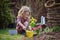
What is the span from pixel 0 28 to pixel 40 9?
3.63m

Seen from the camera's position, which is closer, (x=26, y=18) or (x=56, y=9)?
(x=26, y=18)

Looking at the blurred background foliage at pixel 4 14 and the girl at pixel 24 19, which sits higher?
the girl at pixel 24 19

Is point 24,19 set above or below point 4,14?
above

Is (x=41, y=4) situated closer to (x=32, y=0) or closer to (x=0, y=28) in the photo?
(x=32, y=0)

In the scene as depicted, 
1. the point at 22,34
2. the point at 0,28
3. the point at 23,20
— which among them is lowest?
the point at 0,28

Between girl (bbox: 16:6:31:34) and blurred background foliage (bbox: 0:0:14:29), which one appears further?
blurred background foliage (bbox: 0:0:14:29)

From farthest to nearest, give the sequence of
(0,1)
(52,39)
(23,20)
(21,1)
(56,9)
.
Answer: (21,1)
(0,1)
(56,9)
(52,39)
(23,20)

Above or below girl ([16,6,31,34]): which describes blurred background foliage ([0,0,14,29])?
below

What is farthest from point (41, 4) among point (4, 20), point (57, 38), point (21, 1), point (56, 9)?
point (57, 38)

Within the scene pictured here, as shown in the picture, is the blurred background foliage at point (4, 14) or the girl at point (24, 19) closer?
the girl at point (24, 19)

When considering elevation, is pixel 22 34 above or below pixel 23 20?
below

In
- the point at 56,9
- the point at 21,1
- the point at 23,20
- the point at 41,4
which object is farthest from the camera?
the point at 21,1

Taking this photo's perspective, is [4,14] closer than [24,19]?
No

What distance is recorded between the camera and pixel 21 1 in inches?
569
